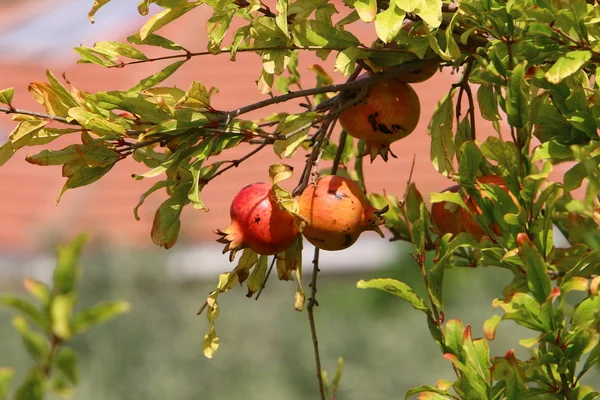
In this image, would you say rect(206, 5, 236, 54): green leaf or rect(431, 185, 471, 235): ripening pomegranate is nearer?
rect(206, 5, 236, 54): green leaf

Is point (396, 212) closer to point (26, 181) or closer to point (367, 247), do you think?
point (367, 247)

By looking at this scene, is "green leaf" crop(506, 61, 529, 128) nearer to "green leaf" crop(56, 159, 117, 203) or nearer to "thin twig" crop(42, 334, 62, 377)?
"green leaf" crop(56, 159, 117, 203)

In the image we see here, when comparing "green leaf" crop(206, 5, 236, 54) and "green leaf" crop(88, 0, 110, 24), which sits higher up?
"green leaf" crop(88, 0, 110, 24)

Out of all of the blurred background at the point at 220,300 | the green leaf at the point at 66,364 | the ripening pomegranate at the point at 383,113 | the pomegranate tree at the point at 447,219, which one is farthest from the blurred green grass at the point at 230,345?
the ripening pomegranate at the point at 383,113

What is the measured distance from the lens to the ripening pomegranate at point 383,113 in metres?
1.28

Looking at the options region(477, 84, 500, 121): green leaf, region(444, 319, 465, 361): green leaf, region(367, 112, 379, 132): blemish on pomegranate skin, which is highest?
region(477, 84, 500, 121): green leaf

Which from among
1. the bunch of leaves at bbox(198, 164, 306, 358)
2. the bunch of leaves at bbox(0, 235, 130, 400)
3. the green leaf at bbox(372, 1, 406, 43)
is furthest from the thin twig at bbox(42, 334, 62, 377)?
the green leaf at bbox(372, 1, 406, 43)

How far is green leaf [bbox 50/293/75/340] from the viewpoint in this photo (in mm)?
1573

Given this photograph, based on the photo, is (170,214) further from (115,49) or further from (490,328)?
(490,328)

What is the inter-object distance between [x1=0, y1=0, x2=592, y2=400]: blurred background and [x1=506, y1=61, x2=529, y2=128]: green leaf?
4.21m

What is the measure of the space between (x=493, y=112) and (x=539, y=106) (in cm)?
17

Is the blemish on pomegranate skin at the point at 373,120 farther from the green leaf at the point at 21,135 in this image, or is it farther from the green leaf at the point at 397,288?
the green leaf at the point at 21,135

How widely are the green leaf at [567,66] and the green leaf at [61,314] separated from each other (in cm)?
92

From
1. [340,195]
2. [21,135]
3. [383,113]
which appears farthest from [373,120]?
[21,135]
